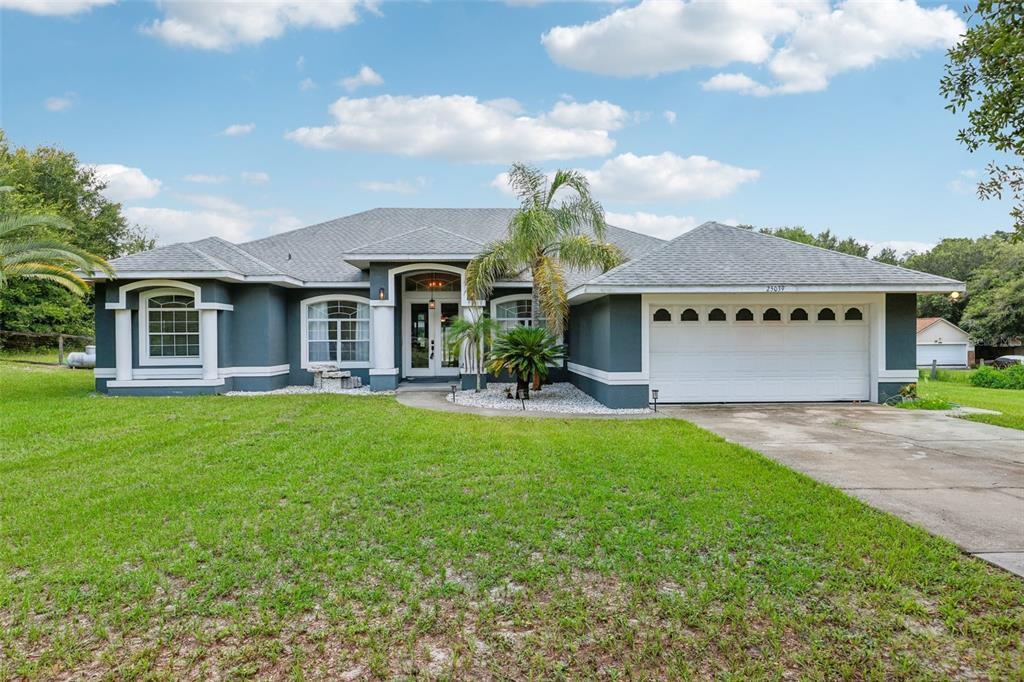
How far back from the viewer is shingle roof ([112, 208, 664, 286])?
1388 cm

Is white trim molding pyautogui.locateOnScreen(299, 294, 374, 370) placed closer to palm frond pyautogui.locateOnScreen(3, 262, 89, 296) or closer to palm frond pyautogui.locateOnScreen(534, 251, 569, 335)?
palm frond pyautogui.locateOnScreen(3, 262, 89, 296)

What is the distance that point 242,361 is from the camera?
1422 cm

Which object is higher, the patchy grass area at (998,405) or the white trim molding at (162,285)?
the white trim molding at (162,285)

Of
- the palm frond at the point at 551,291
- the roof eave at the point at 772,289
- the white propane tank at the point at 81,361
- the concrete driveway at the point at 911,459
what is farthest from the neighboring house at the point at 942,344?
the white propane tank at the point at 81,361

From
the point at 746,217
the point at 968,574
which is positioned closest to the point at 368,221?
the point at 968,574

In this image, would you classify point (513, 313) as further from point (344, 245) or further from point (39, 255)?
point (39, 255)

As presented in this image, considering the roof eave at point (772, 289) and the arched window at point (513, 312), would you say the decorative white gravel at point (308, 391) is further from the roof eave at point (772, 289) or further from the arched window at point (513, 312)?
the roof eave at point (772, 289)

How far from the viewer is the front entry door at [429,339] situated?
16.3m

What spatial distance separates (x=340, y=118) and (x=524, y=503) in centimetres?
1985

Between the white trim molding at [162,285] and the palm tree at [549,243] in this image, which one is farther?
the white trim molding at [162,285]

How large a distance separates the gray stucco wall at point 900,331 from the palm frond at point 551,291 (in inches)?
287

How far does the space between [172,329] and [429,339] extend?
7.02 metres

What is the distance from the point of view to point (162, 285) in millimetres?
13852

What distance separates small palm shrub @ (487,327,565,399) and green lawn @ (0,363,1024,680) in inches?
217
